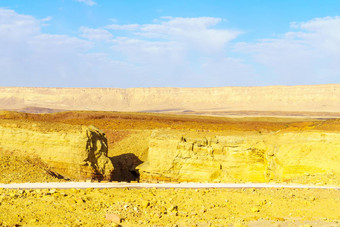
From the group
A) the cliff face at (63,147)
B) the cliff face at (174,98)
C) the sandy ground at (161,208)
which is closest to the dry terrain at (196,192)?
the sandy ground at (161,208)

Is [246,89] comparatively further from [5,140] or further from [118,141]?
[5,140]

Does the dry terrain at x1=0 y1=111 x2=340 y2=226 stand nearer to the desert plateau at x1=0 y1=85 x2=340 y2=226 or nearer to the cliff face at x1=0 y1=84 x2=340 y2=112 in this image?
the desert plateau at x1=0 y1=85 x2=340 y2=226

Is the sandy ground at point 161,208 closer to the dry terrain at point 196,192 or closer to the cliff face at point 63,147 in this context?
the dry terrain at point 196,192

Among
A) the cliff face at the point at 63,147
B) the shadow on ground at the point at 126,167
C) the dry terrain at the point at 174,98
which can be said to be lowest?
the shadow on ground at the point at 126,167

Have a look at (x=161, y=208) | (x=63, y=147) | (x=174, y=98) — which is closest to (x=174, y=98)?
(x=174, y=98)

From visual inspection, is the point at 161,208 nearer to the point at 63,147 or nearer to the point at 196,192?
the point at 196,192

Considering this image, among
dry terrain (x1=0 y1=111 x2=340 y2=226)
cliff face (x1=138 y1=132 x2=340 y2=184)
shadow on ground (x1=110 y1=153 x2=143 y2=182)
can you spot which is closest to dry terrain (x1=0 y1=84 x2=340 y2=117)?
shadow on ground (x1=110 y1=153 x2=143 y2=182)
